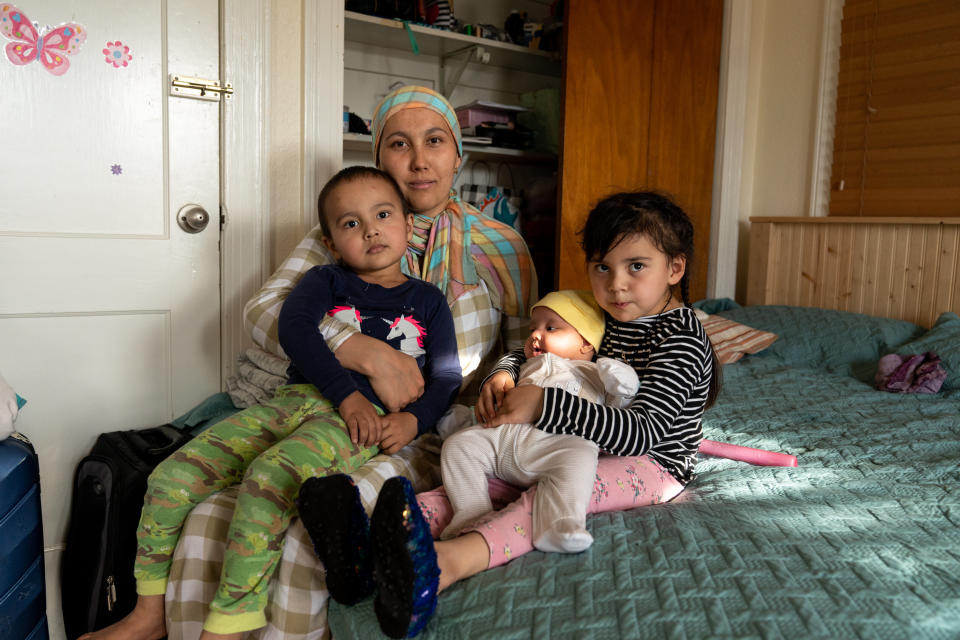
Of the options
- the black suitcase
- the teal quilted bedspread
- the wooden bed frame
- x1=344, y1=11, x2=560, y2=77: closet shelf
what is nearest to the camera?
the teal quilted bedspread

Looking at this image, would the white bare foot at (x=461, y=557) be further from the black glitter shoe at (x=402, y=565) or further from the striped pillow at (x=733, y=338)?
the striped pillow at (x=733, y=338)

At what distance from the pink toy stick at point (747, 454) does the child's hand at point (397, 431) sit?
64 cm

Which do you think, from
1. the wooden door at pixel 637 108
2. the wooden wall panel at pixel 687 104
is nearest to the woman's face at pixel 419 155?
the wooden door at pixel 637 108

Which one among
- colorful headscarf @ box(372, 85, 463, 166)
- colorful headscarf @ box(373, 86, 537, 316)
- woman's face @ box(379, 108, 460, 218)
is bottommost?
colorful headscarf @ box(373, 86, 537, 316)

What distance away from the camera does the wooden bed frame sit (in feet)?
8.16

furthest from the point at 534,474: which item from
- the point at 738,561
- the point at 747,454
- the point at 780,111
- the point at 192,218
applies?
the point at 780,111

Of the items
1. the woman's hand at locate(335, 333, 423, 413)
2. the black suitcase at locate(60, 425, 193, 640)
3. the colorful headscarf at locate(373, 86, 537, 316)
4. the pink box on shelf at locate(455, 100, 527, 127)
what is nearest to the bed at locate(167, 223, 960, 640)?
the woman's hand at locate(335, 333, 423, 413)

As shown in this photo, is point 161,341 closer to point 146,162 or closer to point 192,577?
point 146,162

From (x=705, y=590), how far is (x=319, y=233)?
1.15m

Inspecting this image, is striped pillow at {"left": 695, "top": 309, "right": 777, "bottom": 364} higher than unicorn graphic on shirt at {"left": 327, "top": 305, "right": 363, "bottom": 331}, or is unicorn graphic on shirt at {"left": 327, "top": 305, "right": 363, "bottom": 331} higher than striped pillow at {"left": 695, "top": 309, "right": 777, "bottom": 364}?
unicorn graphic on shirt at {"left": 327, "top": 305, "right": 363, "bottom": 331}

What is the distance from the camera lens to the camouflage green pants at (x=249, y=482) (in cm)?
97

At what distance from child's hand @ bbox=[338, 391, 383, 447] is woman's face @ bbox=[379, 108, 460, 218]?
582mm

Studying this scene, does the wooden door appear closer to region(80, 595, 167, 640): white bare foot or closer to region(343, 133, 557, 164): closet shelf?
region(343, 133, 557, 164): closet shelf

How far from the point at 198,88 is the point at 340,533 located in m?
1.52
